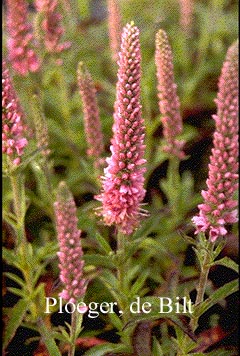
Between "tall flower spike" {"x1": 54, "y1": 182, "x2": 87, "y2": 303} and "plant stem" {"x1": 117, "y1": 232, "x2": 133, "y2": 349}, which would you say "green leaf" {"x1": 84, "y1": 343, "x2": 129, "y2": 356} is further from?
"tall flower spike" {"x1": 54, "y1": 182, "x2": 87, "y2": 303}

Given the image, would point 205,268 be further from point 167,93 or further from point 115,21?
point 115,21

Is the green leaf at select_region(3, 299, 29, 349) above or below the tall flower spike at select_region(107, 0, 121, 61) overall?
below

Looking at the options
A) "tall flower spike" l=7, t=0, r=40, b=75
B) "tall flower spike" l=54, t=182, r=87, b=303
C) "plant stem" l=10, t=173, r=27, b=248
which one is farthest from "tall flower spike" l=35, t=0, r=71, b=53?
"tall flower spike" l=54, t=182, r=87, b=303

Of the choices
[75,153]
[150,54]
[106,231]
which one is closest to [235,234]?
[106,231]

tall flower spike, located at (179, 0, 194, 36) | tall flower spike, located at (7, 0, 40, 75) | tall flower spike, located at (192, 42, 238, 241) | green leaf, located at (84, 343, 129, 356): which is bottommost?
green leaf, located at (84, 343, 129, 356)

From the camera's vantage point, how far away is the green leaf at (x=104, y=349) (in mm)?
3096

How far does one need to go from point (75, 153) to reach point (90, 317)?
1.51 m

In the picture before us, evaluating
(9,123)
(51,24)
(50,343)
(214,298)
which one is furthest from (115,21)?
(50,343)

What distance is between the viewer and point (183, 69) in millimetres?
5930

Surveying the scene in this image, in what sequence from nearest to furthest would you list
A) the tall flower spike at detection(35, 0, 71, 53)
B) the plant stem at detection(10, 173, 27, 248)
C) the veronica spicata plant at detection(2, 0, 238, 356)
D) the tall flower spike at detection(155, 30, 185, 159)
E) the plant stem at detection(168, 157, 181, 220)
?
the veronica spicata plant at detection(2, 0, 238, 356), the tall flower spike at detection(155, 30, 185, 159), the plant stem at detection(10, 173, 27, 248), the plant stem at detection(168, 157, 181, 220), the tall flower spike at detection(35, 0, 71, 53)

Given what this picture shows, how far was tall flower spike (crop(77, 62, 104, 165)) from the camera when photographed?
11.0ft

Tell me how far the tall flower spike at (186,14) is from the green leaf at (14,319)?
3.38 metres

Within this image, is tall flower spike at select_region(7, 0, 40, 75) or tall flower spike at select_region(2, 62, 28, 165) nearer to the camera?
tall flower spike at select_region(2, 62, 28, 165)

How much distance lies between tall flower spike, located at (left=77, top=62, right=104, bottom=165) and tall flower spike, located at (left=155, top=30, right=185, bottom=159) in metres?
0.39
